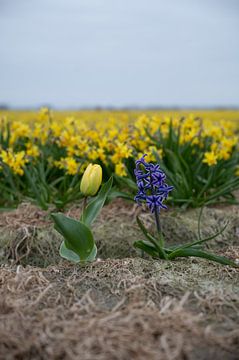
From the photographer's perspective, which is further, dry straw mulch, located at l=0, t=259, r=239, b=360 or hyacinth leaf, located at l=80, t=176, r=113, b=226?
hyacinth leaf, located at l=80, t=176, r=113, b=226

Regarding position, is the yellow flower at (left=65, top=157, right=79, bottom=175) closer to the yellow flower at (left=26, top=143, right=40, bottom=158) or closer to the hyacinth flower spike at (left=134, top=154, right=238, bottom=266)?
the yellow flower at (left=26, top=143, right=40, bottom=158)

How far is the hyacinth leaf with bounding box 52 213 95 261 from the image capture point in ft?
7.67

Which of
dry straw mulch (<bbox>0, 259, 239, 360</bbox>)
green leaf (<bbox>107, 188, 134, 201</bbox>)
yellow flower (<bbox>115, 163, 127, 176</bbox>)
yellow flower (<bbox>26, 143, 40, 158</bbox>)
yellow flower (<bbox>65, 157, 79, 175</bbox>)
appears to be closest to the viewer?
dry straw mulch (<bbox>0, 259, 239, 360</bbox>)

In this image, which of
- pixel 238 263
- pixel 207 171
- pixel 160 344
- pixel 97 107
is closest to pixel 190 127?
pixel 207 171

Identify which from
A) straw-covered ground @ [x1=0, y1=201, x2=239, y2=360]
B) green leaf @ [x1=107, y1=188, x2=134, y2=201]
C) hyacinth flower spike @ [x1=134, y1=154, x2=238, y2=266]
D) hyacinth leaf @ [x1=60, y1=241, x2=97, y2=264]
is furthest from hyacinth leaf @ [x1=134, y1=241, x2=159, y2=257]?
green leaf @ [x1=107, y1=188, x2=134, y2=201]

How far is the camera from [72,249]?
2.47 meters

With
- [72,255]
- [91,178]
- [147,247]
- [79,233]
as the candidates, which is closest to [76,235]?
[79,233]

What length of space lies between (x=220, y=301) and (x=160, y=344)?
0.43 meters

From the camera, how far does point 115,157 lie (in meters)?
3.68

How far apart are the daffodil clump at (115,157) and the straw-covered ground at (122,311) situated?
1.10 m

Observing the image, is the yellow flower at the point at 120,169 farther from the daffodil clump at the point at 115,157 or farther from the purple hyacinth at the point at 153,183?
the purple hyacinth at the point at 153,183

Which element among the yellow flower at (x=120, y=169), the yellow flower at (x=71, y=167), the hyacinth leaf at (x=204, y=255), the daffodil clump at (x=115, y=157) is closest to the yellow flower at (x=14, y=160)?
the daffodil clump at (x=115, y=157)

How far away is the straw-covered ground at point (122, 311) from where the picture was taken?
1.65 m

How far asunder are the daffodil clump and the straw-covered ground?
110cm
